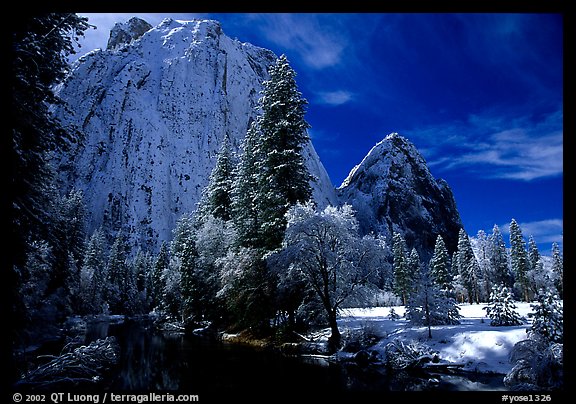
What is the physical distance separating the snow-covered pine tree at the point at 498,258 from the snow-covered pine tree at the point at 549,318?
5773cm

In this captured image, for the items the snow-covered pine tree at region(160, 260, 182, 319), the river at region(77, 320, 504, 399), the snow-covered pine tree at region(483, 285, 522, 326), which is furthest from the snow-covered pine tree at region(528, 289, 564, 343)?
the snow-covered pine tree at region(160, 260, 182, 319)

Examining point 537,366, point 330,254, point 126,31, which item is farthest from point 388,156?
point 537,366

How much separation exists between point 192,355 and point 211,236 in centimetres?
1542

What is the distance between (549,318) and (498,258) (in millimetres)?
60308

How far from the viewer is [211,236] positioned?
31344 mm

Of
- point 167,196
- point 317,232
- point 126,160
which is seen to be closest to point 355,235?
point 317,232

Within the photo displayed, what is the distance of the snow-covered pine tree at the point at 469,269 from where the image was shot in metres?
59.7

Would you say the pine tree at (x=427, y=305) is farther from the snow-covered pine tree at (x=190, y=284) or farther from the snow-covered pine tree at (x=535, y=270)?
the snow-covered pine tree at (x=535, y=270)

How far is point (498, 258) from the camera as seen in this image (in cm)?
6153

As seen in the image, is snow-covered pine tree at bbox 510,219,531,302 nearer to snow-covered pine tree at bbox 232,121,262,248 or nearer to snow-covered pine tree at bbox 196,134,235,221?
snow-covered pine tree at bbox 196,134,235,221

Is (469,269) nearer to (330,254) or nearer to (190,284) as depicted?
(190,284)

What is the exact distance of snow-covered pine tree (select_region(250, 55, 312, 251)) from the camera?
73.2 feet

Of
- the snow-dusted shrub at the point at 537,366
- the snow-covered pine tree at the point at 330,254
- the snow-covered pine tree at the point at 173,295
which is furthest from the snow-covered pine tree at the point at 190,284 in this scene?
the snow-dusted shrub at the point at 537,366

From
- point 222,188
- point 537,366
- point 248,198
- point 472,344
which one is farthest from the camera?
point 222,188
